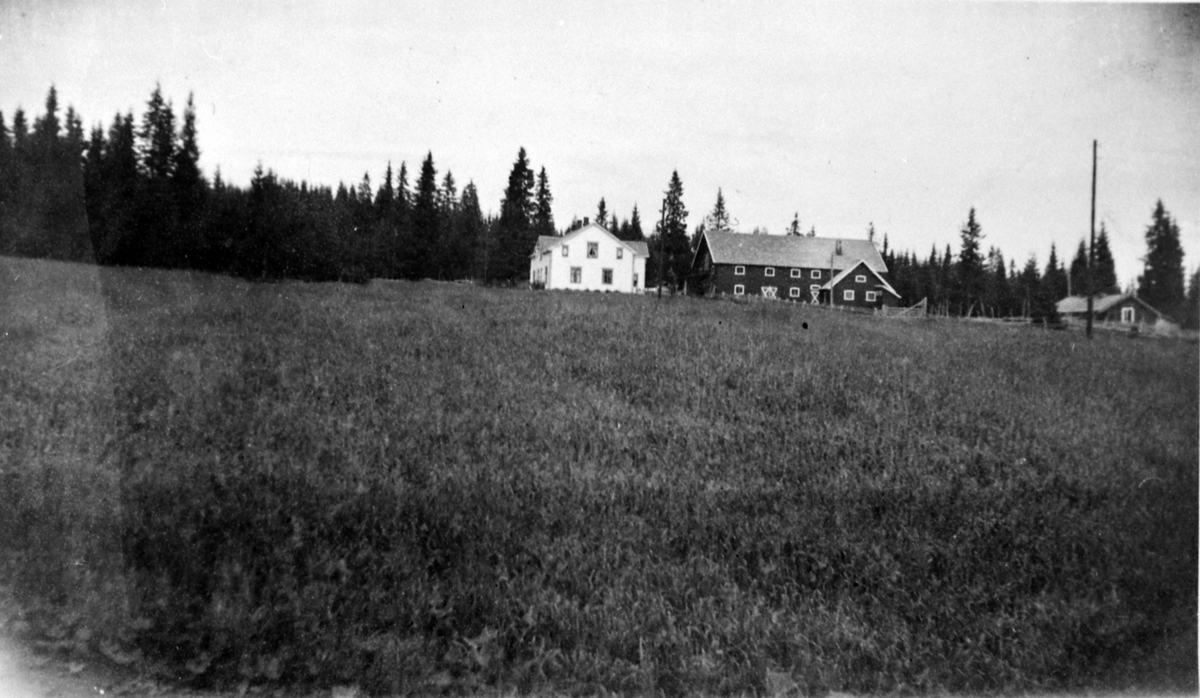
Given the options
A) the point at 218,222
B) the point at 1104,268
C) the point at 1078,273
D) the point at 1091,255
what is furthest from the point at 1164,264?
the point at 218,222

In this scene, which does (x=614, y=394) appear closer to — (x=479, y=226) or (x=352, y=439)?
(x=352, y=439)

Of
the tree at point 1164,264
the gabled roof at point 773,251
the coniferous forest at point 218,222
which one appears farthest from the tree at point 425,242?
the tree at point 1164,264

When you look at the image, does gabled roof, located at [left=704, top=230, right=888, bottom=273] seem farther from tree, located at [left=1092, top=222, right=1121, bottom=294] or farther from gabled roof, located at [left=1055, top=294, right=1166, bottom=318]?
tree, located at [left=1092, top=222, right=1121, bottom=294]

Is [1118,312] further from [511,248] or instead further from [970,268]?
[511,248]

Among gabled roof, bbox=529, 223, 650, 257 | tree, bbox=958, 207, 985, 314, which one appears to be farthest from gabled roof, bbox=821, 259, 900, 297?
gabled roof, bbox=529, 223, 650, 257

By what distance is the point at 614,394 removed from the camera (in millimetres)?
8547

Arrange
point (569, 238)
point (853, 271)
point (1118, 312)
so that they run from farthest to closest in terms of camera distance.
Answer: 1. point (569, 238)
2. point (853, 271)
3. point (1118, 312)

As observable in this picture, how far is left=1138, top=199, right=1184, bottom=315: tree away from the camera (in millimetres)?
6125

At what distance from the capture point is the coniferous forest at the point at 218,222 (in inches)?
263

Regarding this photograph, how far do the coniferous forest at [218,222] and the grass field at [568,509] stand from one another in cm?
59

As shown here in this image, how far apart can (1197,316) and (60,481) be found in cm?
1232

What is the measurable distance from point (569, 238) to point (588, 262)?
219 centimetres

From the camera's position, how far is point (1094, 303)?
770 cm

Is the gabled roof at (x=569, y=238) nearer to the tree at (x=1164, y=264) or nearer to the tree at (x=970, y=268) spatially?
the tree at (x=970, y=268)
